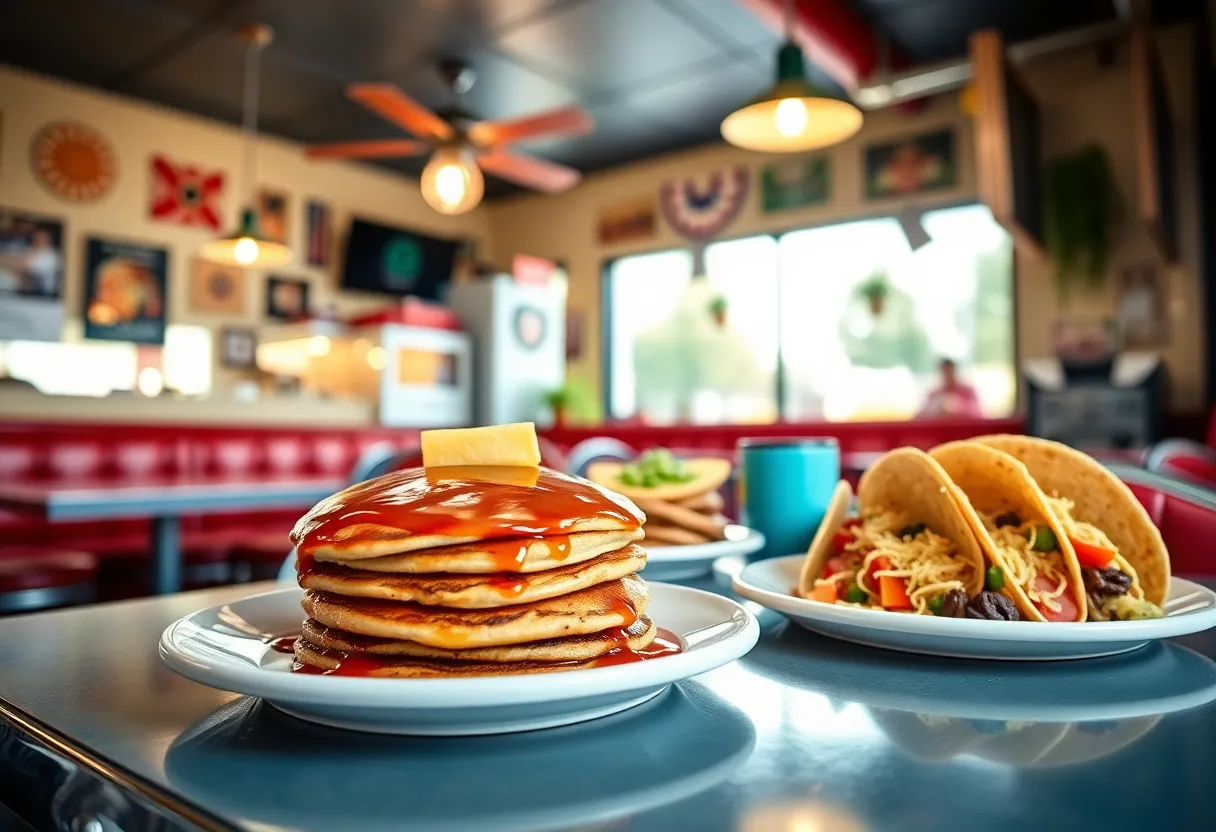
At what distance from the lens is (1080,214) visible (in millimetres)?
6141

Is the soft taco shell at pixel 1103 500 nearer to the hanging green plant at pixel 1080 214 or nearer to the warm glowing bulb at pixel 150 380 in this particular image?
the hanging green plant at pixel 1080 214

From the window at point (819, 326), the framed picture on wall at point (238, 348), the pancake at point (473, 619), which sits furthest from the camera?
the framed picture on wall at point (238, 348)

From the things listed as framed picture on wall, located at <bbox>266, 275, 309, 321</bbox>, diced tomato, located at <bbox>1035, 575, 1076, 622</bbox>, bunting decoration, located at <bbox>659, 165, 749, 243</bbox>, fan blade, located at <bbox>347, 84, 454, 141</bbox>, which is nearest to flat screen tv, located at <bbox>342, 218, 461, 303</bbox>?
framed picture on wall, located at <bbox>266, 275, 309, 321</bbox>

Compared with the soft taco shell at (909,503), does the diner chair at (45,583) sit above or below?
below

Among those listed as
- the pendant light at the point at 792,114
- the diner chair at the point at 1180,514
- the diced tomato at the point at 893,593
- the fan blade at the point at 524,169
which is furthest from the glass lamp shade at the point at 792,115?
the fan blade at the point at 524,169

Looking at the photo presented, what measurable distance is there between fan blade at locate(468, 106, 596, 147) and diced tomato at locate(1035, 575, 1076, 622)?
488 cm

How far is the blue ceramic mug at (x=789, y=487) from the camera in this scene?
125 cm

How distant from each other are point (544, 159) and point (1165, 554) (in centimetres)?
859

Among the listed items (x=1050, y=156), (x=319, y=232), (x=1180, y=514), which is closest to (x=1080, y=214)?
(x=1050, y=156)

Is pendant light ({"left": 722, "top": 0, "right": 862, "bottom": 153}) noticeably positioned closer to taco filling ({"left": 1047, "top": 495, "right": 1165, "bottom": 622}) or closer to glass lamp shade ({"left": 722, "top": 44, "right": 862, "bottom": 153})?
glass lamp shade ({"left": 722, "top": 44, "right": 862, "bottom": 153})

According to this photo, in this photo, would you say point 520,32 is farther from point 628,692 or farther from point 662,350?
point 628,692

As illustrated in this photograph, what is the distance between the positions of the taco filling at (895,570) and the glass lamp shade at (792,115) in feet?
7.53

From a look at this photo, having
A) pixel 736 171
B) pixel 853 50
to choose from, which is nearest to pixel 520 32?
pixel 853 50

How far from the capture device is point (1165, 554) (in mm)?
857
